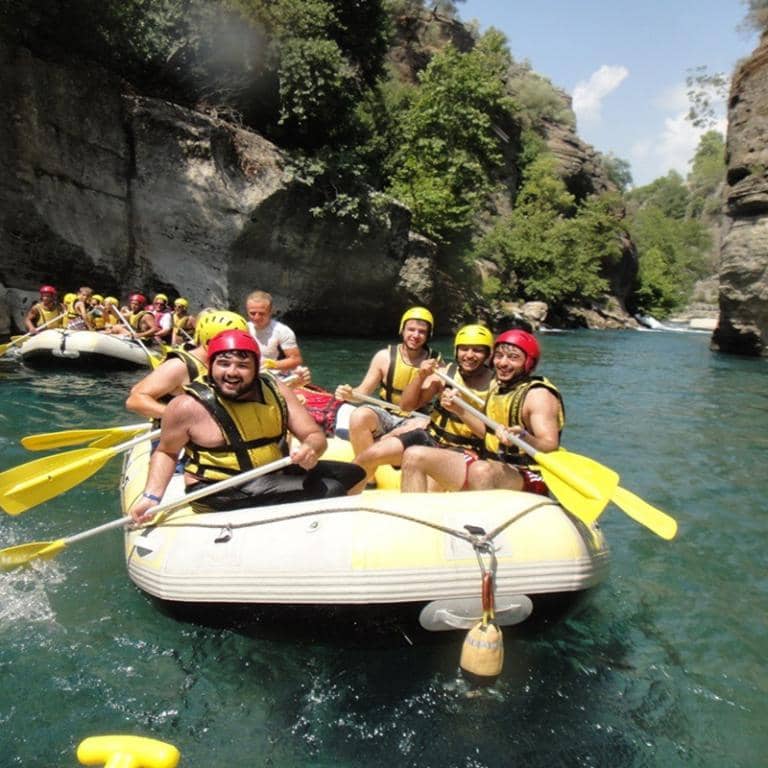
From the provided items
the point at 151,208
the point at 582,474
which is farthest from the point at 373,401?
the point at 151,208

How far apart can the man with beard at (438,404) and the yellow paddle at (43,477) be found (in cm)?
132

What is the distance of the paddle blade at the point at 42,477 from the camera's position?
3781mm

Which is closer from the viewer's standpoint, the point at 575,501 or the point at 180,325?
the point at 575,501

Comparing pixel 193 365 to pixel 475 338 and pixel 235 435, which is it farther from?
pixel 475 338

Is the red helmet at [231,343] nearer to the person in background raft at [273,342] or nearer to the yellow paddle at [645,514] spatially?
the yellow paddle at [645,514]

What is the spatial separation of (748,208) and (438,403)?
16.2 m

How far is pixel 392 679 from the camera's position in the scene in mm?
2977

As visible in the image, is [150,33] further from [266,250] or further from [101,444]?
[101,444]

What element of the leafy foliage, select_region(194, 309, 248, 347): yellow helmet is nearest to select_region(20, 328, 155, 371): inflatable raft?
select_region(194, 309, 248, 347): yellow helmet

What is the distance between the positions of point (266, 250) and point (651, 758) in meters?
16.0

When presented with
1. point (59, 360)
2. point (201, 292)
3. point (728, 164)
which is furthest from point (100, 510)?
point (728, 164)

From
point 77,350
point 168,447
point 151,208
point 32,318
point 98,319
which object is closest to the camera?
point 168,447

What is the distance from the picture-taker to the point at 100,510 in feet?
16.2

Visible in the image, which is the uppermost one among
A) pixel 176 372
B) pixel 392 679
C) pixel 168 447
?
pixel 176 372
